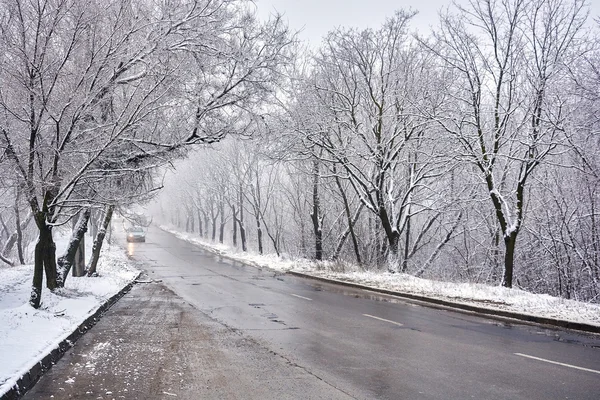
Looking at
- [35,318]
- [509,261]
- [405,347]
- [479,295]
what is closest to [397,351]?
[405,347]

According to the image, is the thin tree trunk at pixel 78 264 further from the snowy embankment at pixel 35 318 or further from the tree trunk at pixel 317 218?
the tree trunk at pixel 317 218

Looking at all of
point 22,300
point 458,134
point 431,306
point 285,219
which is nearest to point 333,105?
point 458,134

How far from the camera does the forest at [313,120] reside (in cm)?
1055

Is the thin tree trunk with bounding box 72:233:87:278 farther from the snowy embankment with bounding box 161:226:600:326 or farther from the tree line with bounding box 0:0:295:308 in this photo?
the snowy embankment with bounding box 161:226:600:326

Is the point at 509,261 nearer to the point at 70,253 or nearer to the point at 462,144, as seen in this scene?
the point at 462,144

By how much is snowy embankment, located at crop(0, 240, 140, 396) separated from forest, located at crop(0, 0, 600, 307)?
0.64 m

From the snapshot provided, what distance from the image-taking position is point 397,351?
28.7ft

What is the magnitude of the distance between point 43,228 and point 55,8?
4.39 m

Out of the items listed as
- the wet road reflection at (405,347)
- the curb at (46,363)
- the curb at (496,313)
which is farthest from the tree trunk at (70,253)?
the curb at (496,313)

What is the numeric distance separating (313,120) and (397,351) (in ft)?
55.5

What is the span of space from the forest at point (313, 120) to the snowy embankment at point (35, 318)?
638mm

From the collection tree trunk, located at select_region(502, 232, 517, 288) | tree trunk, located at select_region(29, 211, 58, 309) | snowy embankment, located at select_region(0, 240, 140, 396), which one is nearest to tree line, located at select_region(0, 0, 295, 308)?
tree trunk, located at select_region(29, 211, 58, 309)

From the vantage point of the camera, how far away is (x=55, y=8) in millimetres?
9930

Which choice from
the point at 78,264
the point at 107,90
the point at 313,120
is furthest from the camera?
the point at 313,120
